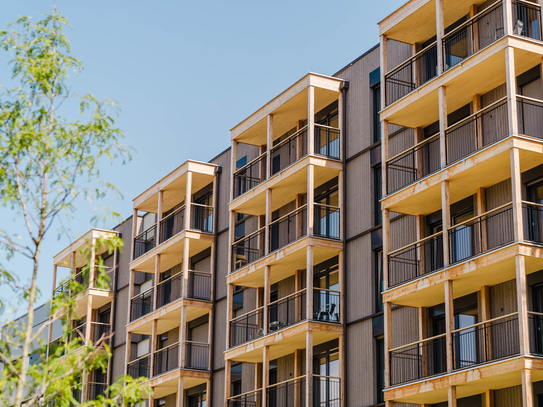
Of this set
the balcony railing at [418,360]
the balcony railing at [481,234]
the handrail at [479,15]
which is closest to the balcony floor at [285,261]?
the balcony railing at [418,360]

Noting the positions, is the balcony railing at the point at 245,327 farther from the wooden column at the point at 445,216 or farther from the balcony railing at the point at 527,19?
the balcony railing at the point at 527,19

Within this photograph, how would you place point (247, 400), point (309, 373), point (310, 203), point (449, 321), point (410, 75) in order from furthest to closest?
point (247, 400) < point (310, 203) < point (410, 75) < point (309, 373) < point (449, 321)

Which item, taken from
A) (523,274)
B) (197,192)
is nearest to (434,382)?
(523,274)

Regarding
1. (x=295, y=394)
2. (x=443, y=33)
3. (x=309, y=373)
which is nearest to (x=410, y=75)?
(x=443, y=33)

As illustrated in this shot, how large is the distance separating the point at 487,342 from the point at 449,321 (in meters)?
1.12

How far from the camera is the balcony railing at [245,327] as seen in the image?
3325 centimetres

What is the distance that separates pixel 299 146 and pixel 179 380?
10.4m

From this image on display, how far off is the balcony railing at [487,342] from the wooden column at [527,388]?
4.95 ft

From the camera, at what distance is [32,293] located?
1497 cm

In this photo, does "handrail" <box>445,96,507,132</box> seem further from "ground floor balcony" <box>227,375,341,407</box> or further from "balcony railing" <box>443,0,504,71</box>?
"ground floor balcony" <box>227,375,341,407</box>

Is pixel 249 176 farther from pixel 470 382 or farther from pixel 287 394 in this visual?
pixel 470 382

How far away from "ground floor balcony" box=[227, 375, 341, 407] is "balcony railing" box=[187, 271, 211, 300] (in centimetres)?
556

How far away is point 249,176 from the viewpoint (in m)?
35.8

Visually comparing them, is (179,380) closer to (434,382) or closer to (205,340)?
(205,340)
